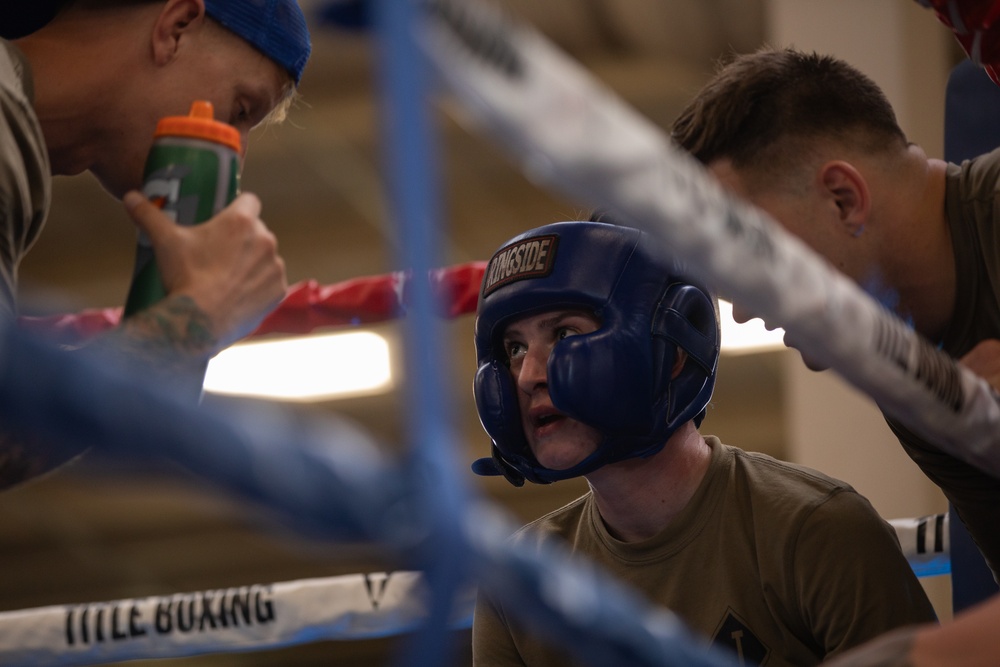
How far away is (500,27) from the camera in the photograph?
1.97 ft

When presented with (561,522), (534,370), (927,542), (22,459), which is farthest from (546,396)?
(22,459)

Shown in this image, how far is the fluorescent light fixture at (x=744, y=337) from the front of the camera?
15.8 ft

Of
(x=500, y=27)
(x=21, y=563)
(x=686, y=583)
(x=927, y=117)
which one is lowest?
(x=21, y=563)

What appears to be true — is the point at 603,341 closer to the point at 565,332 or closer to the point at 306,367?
the point at 565,332

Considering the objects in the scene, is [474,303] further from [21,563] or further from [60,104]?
[21,563]

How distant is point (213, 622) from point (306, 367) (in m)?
4.03

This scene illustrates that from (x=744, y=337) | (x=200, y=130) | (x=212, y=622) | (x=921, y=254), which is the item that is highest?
(x=200, y=130)

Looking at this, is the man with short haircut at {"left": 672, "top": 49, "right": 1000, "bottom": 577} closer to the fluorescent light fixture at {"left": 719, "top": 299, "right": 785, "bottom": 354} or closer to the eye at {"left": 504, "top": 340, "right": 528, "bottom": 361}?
the eye at {"left": 504, "top": 340, "right": 528, "bottom": 361}

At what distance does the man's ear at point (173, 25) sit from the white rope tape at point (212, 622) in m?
0.97

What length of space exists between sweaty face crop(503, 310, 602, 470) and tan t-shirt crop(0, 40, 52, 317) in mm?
682

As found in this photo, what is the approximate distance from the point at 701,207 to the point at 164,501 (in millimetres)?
7356

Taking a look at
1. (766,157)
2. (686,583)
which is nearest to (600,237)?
(766,157)

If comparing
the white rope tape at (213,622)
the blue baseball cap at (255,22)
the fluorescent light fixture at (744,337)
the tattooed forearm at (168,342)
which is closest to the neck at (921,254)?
the white rope tape at (213,622)

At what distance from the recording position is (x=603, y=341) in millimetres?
1469
